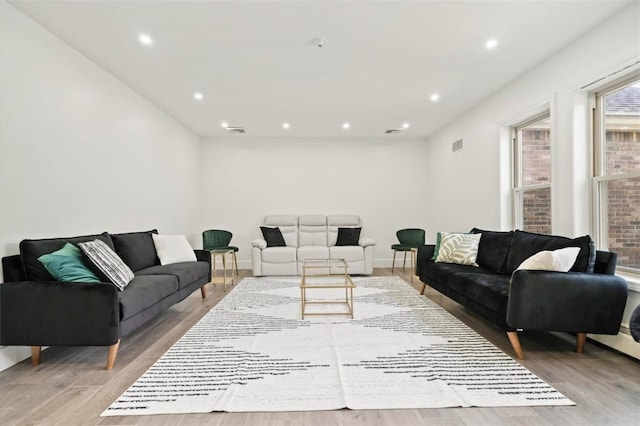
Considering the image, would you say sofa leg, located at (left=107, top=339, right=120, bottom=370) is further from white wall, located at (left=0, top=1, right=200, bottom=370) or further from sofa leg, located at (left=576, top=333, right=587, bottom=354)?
sofa leg, located at (left=576, top=333, right=587, bottom=354)

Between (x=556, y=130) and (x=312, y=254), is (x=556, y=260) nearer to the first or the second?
(x=556, y=130)

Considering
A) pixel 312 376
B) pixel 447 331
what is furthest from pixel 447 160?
pixel 312 376

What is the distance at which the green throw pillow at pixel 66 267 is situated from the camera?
97.8 inches

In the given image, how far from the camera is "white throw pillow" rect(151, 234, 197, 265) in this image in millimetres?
4090

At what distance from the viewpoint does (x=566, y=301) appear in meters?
2.45

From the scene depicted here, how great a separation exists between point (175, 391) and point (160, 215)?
11.2 feet

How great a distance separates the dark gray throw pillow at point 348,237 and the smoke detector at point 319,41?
3.75 metres

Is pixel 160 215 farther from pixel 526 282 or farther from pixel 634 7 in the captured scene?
pixel 634 7

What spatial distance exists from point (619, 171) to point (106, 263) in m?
4.17

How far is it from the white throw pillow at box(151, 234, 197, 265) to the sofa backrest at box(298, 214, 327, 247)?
2.56m

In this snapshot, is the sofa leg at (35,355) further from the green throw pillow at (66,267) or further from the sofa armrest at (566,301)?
the sofa armrest at (566,301)

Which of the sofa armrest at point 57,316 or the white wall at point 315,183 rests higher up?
the white wall at point 315,183

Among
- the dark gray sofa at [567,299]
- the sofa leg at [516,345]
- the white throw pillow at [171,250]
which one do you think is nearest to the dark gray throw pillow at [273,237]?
the white throw pillow at [171,250]

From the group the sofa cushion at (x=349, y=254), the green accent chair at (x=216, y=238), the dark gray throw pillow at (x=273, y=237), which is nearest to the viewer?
the sofa cushion at (x=349, y=254)
